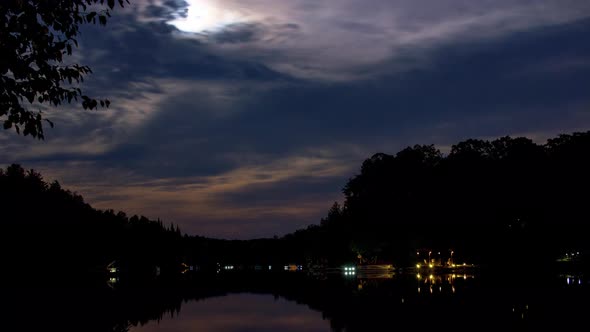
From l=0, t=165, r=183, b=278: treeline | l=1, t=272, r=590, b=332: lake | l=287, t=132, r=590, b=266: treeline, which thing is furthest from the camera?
l=0, t=165, r=183, b=278: treeline

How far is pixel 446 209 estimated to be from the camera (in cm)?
10331

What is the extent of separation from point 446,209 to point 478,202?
530cm

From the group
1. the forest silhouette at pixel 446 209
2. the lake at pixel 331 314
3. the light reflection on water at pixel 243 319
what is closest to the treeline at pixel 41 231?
the forest silhouette at pixel 446 209

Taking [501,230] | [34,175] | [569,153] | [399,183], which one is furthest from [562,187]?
[34,175]

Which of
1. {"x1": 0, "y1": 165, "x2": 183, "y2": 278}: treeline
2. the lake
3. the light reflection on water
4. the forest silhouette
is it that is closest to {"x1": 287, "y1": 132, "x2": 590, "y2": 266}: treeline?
the forest silhouette

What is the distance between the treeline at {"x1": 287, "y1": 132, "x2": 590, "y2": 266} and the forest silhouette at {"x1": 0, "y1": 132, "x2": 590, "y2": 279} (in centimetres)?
14

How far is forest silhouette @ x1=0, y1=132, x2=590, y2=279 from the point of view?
94.4 meters

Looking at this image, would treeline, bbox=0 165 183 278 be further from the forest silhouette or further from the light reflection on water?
the light reflection on water

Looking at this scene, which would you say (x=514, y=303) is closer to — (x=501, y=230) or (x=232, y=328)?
(x=232, y=328)

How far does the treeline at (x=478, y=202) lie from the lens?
306 feet

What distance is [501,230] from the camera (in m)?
101

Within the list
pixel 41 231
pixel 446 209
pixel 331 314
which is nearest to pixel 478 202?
pixel 446 209

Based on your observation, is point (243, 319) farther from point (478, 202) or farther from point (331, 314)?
point (478, 202)

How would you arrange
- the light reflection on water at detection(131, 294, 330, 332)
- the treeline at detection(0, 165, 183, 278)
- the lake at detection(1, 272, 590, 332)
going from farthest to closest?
the treeline at detection(0, 165, 183, 278), the light reflection on water at detection(131, 294, 330, 332), the lake at detection(1, 272, 590, 332)
